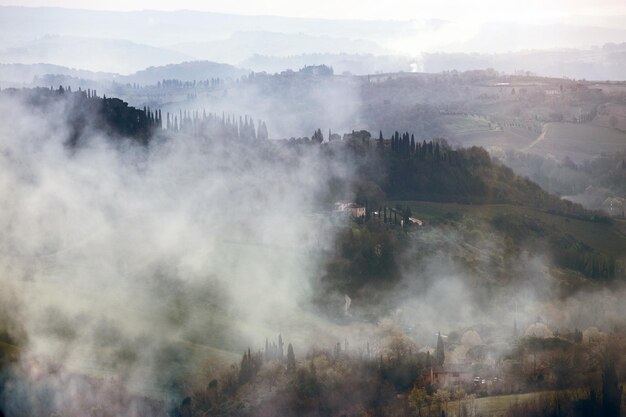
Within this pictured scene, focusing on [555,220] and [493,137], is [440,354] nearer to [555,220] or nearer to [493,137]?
[555,220]

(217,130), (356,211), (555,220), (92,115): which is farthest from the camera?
(217,130)

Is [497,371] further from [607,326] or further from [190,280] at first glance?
[190,280]

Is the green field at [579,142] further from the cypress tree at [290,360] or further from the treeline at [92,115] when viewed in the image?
the cypress tree at [290,360]

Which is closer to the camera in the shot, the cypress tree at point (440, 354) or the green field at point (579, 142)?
the cypress tree at point (440, 354)

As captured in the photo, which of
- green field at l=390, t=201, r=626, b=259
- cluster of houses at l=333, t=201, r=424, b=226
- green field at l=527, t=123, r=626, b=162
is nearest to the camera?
cluster of houses at l=333, t=201, r=424, b=226

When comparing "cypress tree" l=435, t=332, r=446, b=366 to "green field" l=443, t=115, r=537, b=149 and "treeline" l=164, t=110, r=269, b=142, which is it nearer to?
"treeline" l=164, t=110, r=269, b=142

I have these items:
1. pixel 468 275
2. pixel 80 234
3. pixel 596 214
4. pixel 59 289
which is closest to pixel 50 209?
pixel 80 234

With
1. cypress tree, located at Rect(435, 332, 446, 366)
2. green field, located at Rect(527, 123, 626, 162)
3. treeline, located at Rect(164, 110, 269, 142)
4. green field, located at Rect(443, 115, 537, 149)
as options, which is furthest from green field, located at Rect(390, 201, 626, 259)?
green field, located at Rect(443, 115, 537, 149)

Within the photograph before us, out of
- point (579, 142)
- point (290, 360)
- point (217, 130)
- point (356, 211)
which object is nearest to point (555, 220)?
point (356, 211)

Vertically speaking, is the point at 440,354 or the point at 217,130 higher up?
the point at 217,130

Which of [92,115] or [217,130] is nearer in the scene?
[92,115]

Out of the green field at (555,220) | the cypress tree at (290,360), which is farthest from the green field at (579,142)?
the cypress tree at (290,360)

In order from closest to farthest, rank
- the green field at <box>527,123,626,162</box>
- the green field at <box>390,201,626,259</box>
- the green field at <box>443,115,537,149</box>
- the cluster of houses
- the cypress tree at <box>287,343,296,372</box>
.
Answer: the cypress tree at <box>287,343,296,372</box>, the cluster of houses, the green field at <box>390,201,626,259</box>, the green field at <box>527,123,626,162</box>, the green field at <box>443,115,537,149</box>
